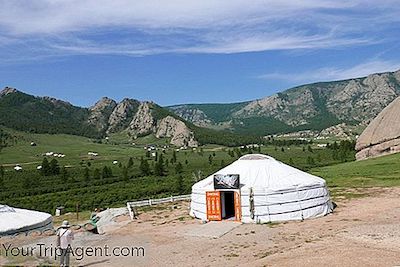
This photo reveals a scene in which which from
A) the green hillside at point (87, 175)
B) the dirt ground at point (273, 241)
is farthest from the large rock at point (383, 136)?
the dirt ground at point (273, 241)

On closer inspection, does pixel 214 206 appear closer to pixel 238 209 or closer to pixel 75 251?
pixel 238 209

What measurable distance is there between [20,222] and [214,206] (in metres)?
9.05

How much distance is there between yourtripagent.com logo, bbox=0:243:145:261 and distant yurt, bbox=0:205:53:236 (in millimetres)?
3022

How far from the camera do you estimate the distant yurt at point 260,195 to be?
2242cm

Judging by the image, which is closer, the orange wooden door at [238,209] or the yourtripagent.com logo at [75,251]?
the yourtripagent.com logo at [75,251]

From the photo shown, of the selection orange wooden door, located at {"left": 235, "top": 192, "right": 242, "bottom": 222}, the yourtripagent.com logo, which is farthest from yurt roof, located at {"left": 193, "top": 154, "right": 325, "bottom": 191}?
the yourtripagent.com logo

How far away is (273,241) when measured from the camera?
17984 mm

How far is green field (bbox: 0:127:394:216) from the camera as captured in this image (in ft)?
140

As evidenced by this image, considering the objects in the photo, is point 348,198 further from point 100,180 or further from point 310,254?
point 100,180

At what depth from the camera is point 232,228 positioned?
21.0 metres

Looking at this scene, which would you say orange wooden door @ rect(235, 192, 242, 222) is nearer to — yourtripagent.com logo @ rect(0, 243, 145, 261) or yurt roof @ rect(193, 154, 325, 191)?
yurt roof @ rect(193, 154, 325, 191)

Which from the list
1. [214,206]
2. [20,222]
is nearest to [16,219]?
[20,222]

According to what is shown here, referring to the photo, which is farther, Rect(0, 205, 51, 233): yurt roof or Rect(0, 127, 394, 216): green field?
Rect(0, 127, 394, 216): green field

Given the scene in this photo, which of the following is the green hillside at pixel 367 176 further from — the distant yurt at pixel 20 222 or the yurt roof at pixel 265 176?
the distant yurt at pixel 20 222
